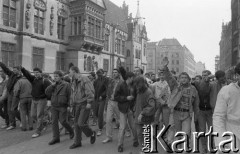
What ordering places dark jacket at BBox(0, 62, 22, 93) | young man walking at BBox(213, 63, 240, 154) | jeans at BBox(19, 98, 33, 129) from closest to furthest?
young man walking at BBox(213, 63, 240, 154), jeans at BBox(19, 98, 33, 129), dark jacket at BBox(0, 62, 22, 93)

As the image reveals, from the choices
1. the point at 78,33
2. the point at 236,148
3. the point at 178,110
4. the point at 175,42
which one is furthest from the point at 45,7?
the point at 175,42

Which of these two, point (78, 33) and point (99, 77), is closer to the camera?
point (99, 77)

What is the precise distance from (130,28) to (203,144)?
42715mm

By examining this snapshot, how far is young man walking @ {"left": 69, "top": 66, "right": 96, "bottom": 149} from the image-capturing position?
634cm

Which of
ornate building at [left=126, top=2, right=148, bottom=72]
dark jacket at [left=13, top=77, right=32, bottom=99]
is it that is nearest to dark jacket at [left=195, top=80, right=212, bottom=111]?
dark jacket at [left=13, top=77, right=32, bottom=99]

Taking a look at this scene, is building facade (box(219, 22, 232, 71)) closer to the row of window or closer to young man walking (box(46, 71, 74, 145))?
the row of window

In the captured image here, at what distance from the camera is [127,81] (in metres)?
6.68

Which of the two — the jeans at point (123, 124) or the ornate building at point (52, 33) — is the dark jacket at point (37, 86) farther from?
the ornate building at point (52, 33)

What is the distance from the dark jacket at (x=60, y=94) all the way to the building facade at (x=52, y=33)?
42.6 ft

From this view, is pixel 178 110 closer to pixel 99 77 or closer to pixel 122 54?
pixel 99 77

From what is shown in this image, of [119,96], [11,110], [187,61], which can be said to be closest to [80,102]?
[119,96]

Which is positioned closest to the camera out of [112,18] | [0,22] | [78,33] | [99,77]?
[99,77]

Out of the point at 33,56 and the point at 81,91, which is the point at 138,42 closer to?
the point at 33,56

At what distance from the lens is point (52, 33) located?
25.6 metres
